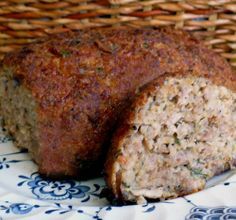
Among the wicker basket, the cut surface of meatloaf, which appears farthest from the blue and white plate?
the wicker basket

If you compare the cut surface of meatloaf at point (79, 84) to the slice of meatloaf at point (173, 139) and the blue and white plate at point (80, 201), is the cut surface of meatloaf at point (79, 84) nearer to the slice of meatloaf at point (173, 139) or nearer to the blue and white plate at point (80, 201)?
the blue and white plate at point (80, 201)

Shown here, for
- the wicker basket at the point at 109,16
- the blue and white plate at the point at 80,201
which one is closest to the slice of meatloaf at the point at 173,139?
the blue and white plate at the point at 80,201

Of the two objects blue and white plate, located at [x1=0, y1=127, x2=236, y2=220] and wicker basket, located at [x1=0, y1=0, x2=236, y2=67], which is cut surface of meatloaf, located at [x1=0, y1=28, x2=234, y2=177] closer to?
blue and white plate, located at [x1=0, y1=127, x2=236, y2=220]

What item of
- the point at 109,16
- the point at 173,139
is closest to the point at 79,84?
the point at 173,139

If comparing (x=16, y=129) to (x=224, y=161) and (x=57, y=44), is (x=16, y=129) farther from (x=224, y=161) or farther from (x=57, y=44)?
(x=224, y=161)

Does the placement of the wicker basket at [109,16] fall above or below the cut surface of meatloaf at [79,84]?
above

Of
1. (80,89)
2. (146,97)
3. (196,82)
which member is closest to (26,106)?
(80,89)
